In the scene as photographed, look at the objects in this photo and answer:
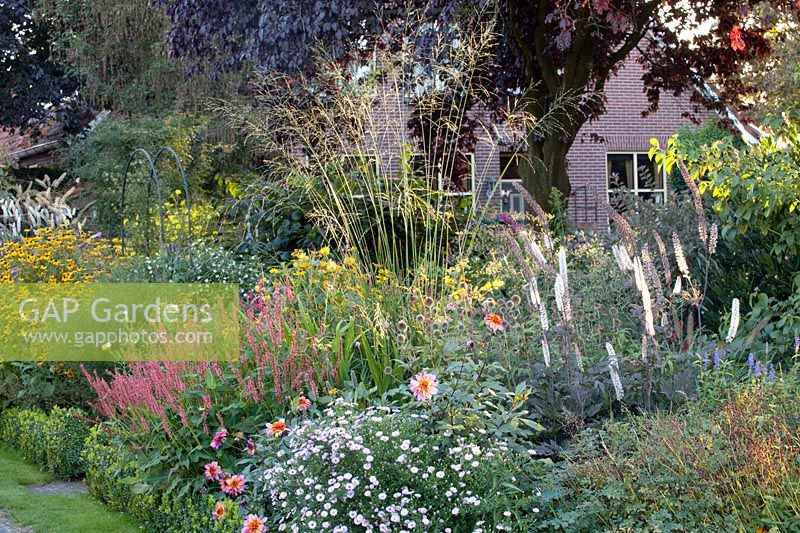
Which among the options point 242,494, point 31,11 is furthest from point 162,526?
point 31,11

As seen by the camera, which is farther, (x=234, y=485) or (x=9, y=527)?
(x=9, y=527)

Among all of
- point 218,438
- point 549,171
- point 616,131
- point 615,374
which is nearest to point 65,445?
point 218,438

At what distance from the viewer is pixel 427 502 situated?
11.1 ft

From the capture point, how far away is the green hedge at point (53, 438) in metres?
5.63

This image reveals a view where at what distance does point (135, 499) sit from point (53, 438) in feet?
4.92

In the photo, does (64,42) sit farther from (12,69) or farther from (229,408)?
(229,408)

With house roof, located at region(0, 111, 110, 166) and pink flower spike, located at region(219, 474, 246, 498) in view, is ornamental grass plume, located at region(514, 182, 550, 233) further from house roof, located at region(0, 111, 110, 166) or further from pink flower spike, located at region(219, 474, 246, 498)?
house roof, located at region(0, 111, 110, 166)

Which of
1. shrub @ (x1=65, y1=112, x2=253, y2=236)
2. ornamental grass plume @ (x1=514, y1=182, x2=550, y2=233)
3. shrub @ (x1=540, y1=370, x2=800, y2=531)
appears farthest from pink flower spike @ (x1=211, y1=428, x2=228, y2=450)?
shrub @ (x1=65, y1=112, x2=253, y2=236)

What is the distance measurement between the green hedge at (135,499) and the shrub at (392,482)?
49cm

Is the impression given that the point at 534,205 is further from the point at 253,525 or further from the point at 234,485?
the point at 253,525

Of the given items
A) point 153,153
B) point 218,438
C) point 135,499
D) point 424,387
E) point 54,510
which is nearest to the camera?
point 424,387

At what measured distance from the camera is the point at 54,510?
16.1 feet

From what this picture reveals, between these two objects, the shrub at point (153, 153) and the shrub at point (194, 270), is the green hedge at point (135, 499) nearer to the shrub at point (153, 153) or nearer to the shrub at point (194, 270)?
the shrub at point (194, 270)

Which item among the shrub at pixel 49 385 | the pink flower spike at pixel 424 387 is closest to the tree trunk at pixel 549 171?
the shrub at pixel 49 385
